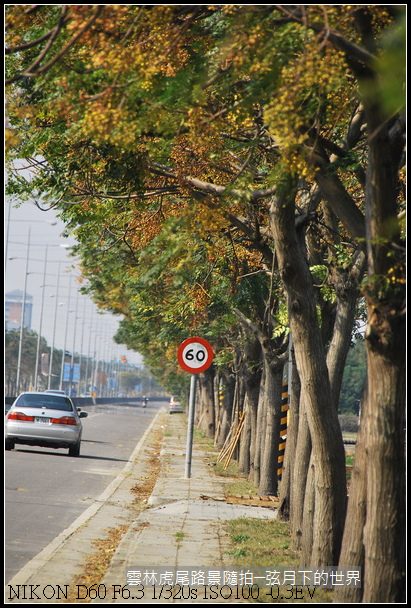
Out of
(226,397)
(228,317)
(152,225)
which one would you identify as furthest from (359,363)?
(152,225)

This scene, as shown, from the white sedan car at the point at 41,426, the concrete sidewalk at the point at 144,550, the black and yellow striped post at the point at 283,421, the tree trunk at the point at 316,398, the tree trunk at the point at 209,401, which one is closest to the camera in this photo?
the concrete sidewalk at the point at 144,550

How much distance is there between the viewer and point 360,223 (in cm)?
806

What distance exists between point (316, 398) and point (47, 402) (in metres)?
16.4

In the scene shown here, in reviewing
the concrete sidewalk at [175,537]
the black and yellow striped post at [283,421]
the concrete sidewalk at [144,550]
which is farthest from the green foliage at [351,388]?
the concrete sidewalk at [144,550]

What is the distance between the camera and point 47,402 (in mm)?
24938

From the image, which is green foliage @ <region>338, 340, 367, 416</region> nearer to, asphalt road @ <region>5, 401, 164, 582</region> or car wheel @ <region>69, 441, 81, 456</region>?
car wheel @ <region>69, 441, 81, 456</region>

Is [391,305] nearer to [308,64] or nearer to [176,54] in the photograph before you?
[308,64]

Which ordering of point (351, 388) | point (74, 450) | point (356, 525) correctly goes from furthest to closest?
1. point (351, 388)
2. point (74, 450)
3. point (356, 525)

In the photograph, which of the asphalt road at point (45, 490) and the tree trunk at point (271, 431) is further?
the tree trunk at point (271, 431)

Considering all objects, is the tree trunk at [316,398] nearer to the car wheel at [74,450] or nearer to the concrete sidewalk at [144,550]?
the concrete sidewalk at [144,550]

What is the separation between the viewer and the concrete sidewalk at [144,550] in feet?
26.1

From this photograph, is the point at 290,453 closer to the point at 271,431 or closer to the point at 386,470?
the point at 271,431

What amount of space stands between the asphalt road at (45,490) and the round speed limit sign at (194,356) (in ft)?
9.52

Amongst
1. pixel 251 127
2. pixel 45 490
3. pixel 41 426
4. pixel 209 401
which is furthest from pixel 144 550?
pixel 209 401
